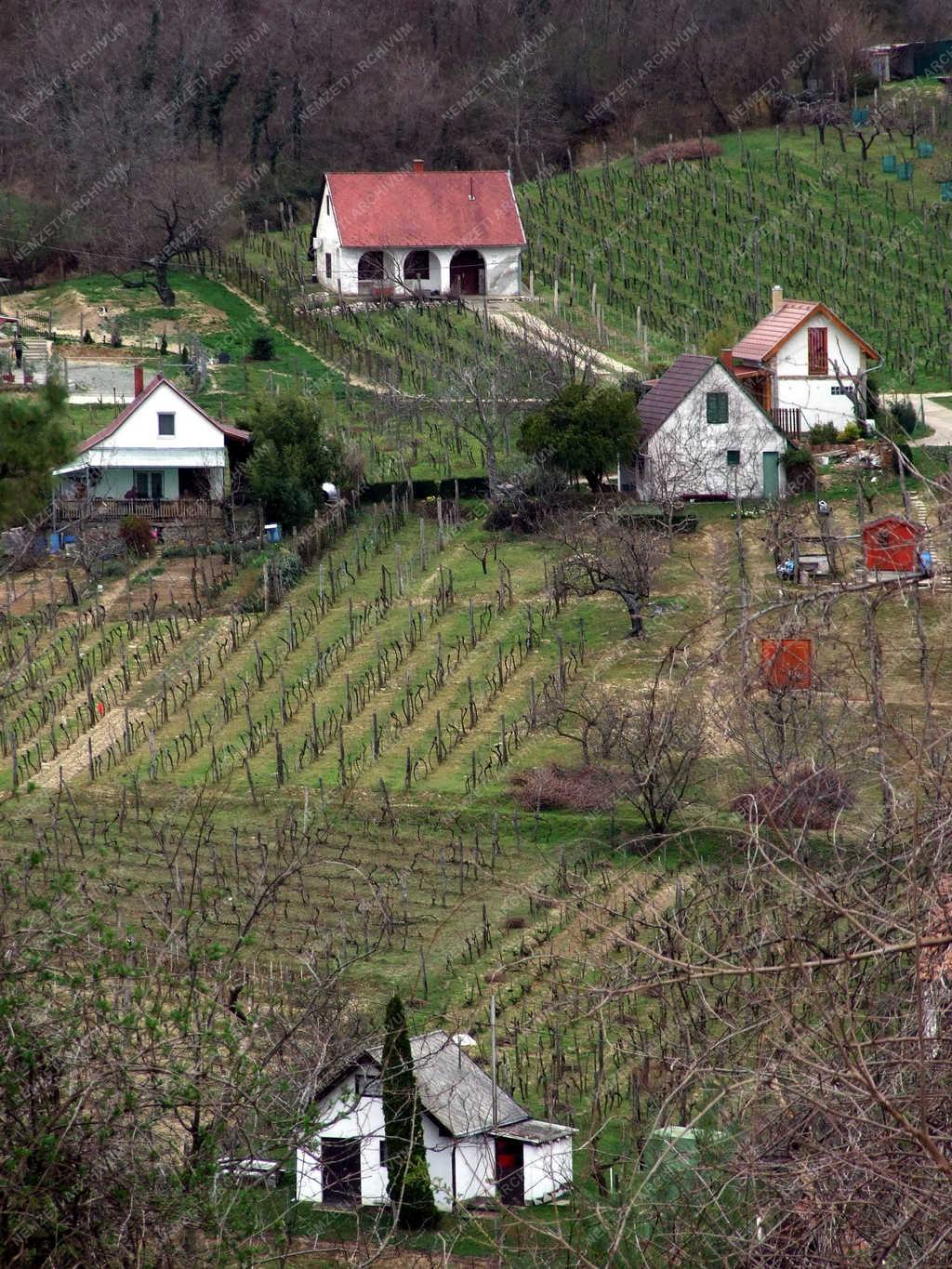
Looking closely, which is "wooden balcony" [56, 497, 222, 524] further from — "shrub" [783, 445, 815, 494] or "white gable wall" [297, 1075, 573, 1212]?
"white gable wall" [297, 1075, 573, 1212]

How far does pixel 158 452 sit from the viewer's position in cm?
3934

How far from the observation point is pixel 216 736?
29000 millimetres

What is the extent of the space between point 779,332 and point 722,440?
14.0 ft

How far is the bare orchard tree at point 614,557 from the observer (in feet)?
104

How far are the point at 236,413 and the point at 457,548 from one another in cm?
900

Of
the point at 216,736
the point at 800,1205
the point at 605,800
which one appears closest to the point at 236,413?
the point at 216,736

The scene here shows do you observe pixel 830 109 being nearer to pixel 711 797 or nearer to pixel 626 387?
pixel 626 387

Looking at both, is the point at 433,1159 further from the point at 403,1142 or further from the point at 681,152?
the point at 681,152

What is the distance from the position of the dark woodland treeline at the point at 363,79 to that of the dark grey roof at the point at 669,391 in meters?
23.1

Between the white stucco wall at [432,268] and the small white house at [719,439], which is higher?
the white stucco wall at [432,268]

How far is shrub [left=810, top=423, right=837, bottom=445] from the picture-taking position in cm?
3891

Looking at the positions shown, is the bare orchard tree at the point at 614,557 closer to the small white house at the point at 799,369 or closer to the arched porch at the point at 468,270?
the small white house at the point at 799,369

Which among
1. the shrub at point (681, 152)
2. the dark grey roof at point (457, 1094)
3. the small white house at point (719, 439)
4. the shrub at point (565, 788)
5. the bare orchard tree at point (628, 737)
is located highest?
the shrub at point (681, 152)

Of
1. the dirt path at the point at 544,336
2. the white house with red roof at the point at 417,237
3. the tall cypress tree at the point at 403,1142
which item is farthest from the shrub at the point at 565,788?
the white house with red roof at the point at 417,237
